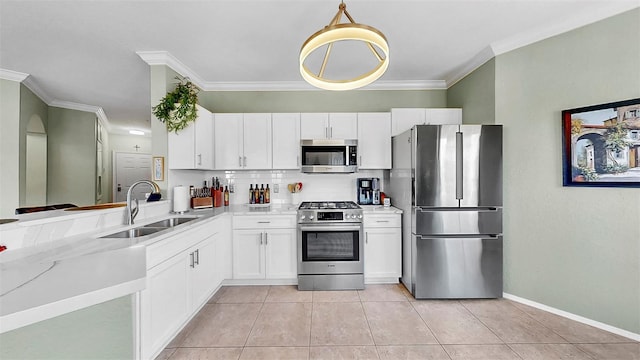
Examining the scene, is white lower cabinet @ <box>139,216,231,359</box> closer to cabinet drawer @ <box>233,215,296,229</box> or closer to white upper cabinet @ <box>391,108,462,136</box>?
cabinet drawer @ <box>233,215,296,229</box>

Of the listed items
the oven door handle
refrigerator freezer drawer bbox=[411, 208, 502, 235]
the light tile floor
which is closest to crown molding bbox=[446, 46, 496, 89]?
refrigerator freezer drawer bbox=[411, 208, 502, 235]

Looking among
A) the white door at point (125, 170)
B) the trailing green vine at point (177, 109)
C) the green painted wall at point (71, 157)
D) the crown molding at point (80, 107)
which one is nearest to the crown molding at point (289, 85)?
the trailing green vine at point (177, 109)

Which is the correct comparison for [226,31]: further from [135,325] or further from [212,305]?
[212,305]

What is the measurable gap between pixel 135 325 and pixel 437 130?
298cm

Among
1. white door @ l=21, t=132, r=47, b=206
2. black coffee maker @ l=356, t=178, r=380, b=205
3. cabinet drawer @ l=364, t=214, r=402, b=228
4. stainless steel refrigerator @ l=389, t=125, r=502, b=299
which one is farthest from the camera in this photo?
white door @ l=21, t=132, r=47, b=206

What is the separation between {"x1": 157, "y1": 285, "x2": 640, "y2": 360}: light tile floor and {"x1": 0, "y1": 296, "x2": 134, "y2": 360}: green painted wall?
1022 mm

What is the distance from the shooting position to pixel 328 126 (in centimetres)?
332

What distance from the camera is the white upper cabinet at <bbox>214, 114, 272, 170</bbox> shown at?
10.8 ft

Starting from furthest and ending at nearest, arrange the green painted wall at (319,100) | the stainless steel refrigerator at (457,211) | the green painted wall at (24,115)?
the green painted wall at (319,100) < the green painted wall at (24,115) < the stainless steel refrigerator at (457,211)

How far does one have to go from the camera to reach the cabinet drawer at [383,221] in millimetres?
2979

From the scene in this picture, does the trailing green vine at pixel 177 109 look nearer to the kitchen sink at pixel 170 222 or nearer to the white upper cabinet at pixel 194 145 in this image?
the white upper cabinet at pixel 194 145

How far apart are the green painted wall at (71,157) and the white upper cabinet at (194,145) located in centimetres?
340

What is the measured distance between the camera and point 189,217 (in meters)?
2.60

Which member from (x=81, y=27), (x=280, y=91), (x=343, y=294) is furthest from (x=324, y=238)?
(x=81, y=27)
